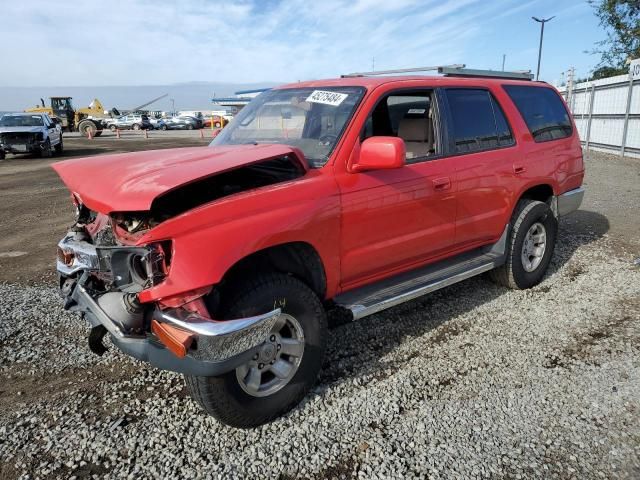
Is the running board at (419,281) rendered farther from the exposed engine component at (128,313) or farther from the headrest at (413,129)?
the exposed engine component at (128,313)

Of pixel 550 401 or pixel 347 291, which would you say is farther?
pixel 347 291

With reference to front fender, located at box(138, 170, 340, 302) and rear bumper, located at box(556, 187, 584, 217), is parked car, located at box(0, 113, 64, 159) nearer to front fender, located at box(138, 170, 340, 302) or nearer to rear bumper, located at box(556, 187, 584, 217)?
front fender, located at box(138, 170, 340, 302)

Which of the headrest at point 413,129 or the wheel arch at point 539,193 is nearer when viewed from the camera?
the headrest at point 413,129

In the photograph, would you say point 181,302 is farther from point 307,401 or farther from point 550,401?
point 550,401

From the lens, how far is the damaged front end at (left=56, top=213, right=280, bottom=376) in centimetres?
227

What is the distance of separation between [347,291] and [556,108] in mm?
3276

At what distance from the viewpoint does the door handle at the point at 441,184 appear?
3.54 meters

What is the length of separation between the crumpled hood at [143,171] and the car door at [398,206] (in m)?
0.50

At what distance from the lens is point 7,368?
11.1 feet

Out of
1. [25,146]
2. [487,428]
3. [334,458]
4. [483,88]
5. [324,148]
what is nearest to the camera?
[334,458]

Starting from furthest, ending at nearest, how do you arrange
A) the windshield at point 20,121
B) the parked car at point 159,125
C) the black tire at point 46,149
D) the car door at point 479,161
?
the parked car at point 159,125
the windshield at point 20,121
the black tire at point 46,149
the car door at point 479,161

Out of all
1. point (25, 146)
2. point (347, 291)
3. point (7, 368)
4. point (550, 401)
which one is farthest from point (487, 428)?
point (25, 146)

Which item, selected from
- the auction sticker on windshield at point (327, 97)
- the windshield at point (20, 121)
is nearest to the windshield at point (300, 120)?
the auction sticker on windshield at point (327, 97)

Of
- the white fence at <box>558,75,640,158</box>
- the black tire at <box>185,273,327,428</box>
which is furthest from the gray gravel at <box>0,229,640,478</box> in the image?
the white fence at <box>558,75,640,158</box>
